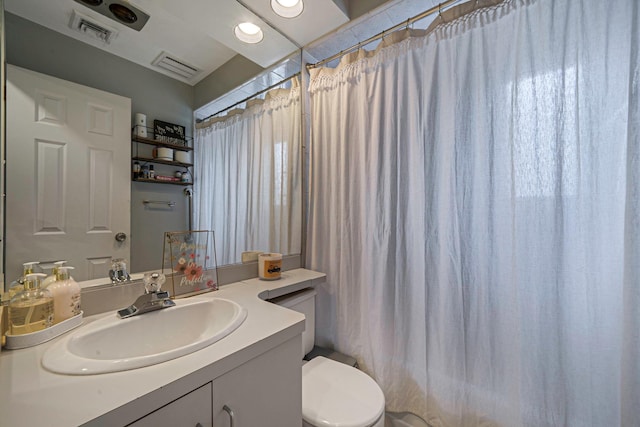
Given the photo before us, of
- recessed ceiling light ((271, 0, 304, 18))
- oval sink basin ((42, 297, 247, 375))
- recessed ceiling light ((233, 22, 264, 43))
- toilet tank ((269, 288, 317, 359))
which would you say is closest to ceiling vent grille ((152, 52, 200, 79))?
recessed ceiling light ((233, 22, 264, 43))

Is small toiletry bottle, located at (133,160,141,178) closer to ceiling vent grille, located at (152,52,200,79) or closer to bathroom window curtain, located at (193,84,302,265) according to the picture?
bathroom window curtain, located at (193,84,302,265)

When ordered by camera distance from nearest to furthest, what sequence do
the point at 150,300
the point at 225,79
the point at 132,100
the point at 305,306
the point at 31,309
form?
1. the point at 31,309
2. the point at 150,300
3. the point at 132,100
4. the point at 225,79
5. the point at 305,306

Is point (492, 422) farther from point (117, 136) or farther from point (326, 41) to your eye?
point (326, 41)

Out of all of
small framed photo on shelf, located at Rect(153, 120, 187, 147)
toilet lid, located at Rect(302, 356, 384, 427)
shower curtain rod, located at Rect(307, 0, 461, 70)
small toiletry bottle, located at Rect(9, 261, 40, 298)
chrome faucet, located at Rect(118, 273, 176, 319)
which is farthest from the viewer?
shower curtain rod, located at Rect(307, 0, 461, 70)

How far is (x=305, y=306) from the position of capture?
4.52ft

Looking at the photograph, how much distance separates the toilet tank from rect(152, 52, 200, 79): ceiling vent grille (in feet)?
3.59

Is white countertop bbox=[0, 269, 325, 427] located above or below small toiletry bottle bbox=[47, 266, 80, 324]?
below

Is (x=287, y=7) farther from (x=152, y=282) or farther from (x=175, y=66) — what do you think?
(x=152, y=282)

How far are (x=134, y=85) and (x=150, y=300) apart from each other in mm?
789

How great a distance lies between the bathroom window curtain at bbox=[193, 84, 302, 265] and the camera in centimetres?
120

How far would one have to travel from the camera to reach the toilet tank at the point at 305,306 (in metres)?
1.30

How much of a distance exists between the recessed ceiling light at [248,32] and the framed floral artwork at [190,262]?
1.00m

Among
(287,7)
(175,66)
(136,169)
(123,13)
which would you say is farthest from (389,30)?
(136,169)

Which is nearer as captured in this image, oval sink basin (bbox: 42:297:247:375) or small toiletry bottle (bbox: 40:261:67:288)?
oval sink basin (bbox: 42:297:247:375)
